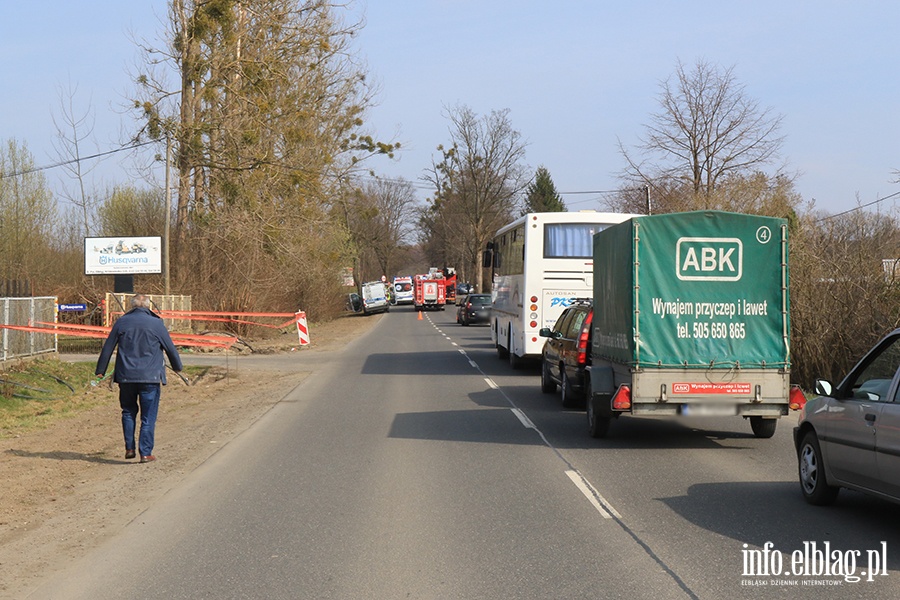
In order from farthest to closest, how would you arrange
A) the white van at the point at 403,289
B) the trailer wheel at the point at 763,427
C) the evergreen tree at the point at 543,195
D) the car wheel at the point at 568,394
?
the evergreen tree at the point at 543,195 < the white van at the point at 403,289 < the car wheel at the point at 568,394 < the trailer wheel at the point at 763,427

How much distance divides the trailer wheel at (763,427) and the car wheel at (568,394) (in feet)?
11.3

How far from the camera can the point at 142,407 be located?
35.9ft

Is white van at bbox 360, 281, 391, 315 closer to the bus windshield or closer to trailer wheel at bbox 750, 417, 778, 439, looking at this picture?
the bus windshield

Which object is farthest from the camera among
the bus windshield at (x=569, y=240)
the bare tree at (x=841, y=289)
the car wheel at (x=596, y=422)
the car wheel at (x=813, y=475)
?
the bus windshield at (x=569, y=240)

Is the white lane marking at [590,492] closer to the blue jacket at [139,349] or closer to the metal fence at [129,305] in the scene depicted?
the blue jacket at [139,349]

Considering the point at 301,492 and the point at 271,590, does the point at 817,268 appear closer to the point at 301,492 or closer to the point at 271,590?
the point at 301,492

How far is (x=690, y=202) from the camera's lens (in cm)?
3559

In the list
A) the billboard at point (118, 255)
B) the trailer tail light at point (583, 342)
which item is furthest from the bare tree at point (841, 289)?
the billboard at point (118, 255)

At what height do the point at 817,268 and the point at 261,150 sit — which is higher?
the point at 261,150

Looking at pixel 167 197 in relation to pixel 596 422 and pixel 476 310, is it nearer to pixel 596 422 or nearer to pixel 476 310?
pixel 476 310

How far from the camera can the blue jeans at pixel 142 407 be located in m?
10.8

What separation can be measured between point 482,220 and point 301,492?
75169mm

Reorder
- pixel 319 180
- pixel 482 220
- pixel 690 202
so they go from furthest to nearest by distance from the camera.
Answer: pixel 482 220, pixel 319 180, pixel 690 202

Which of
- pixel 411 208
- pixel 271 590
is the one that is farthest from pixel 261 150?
pixel 411 208
